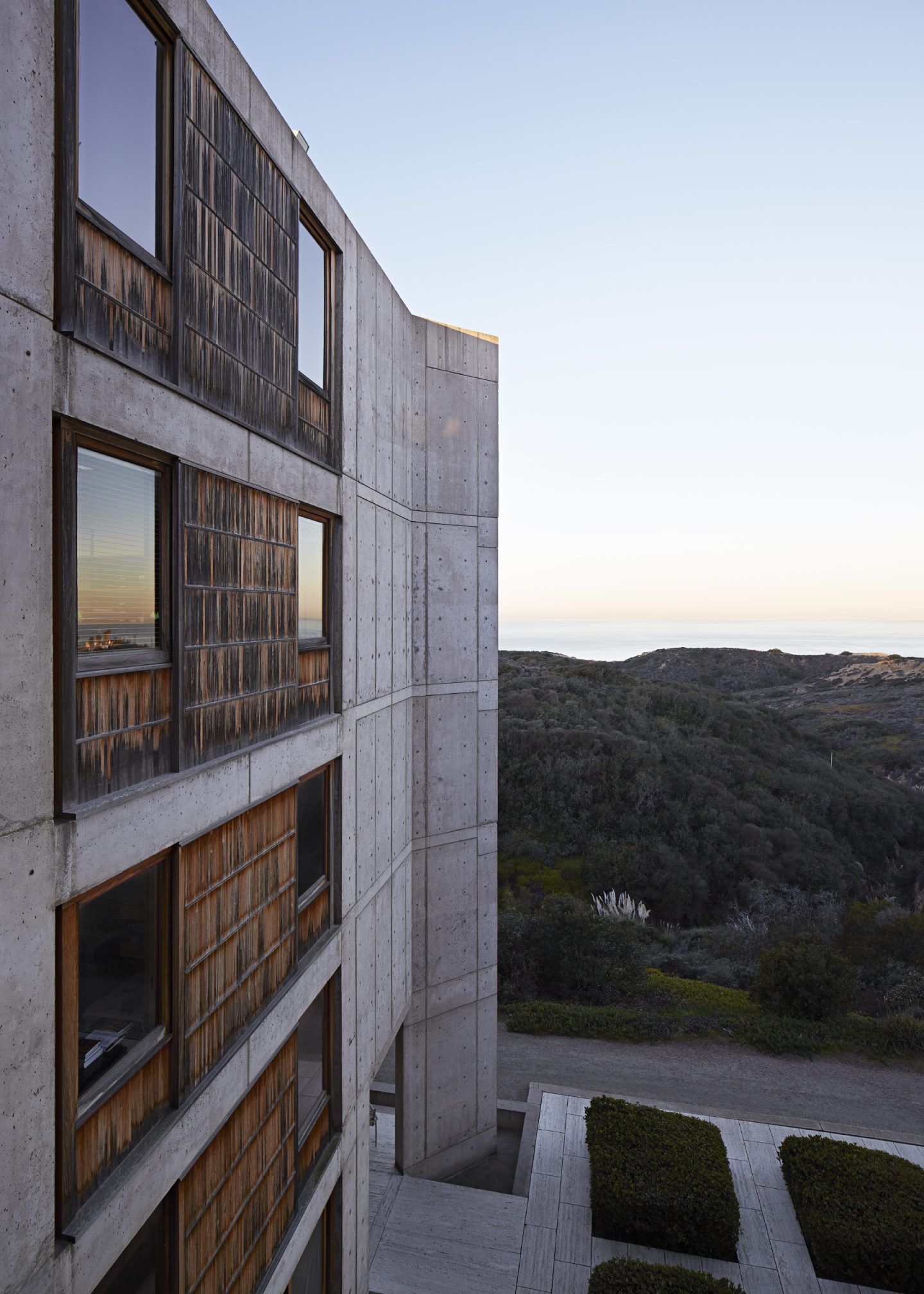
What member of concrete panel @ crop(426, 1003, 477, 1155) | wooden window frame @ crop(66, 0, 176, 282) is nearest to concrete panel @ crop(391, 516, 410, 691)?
wooden window frame @ crop(66, 0, 176, 282)

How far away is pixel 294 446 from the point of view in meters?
6.18

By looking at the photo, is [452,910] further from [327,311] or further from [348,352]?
[327,311]

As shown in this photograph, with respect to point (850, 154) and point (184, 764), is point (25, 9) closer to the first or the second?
point (184, 764)

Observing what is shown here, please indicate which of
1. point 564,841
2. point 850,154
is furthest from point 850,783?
point 850,154

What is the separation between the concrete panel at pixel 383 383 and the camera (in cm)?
845

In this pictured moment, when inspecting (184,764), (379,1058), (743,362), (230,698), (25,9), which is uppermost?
(743,362)

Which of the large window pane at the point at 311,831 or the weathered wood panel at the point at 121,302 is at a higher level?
the weathered wood panel at the point at 121,302

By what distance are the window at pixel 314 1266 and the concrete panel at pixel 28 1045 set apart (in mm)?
4585

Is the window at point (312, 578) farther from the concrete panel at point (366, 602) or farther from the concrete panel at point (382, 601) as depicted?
the concrete panel at point (382, 601)

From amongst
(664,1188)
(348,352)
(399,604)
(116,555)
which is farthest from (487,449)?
(664,1188)

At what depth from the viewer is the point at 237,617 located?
17.0 feet

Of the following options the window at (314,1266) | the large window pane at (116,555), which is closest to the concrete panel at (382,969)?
the window at (314,1266)

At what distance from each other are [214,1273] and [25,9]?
7244mm

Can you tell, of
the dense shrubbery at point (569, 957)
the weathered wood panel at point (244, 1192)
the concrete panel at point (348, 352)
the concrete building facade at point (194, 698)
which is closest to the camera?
the concrete building facade at point (194, 698)
